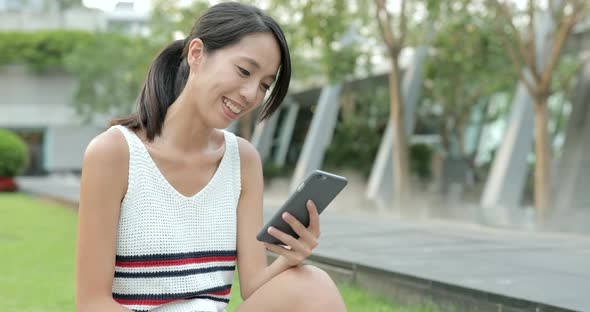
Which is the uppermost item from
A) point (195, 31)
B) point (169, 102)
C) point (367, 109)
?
point (195, 31)

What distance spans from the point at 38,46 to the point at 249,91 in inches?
1735

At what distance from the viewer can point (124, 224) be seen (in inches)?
95.3

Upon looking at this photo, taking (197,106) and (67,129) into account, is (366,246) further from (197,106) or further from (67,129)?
(67,129)

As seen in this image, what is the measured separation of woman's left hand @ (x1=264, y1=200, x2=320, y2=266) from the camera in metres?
2.41

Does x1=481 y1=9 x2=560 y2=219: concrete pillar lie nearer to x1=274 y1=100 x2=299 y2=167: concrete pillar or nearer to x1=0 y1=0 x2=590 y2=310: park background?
x1=0 y1=0 x2=590 y2=310: park background

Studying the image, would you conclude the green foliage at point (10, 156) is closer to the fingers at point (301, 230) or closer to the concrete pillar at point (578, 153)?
the concrete pillar at point (578, 153)

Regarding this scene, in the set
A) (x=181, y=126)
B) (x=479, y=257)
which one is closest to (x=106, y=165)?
(x=181, y=126)

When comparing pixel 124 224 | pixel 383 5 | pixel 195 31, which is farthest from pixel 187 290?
pixel 383 5

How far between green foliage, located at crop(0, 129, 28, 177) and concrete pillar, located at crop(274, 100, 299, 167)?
11.9 meters

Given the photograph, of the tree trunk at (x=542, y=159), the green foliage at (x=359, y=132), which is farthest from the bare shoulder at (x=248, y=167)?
the green foliage at (x=359, y=132)

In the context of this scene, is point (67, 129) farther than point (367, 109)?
Yes

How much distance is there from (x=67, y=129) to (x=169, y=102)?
4473cm

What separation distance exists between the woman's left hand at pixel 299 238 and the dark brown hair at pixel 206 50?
50cm

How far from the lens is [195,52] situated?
2471 mm
